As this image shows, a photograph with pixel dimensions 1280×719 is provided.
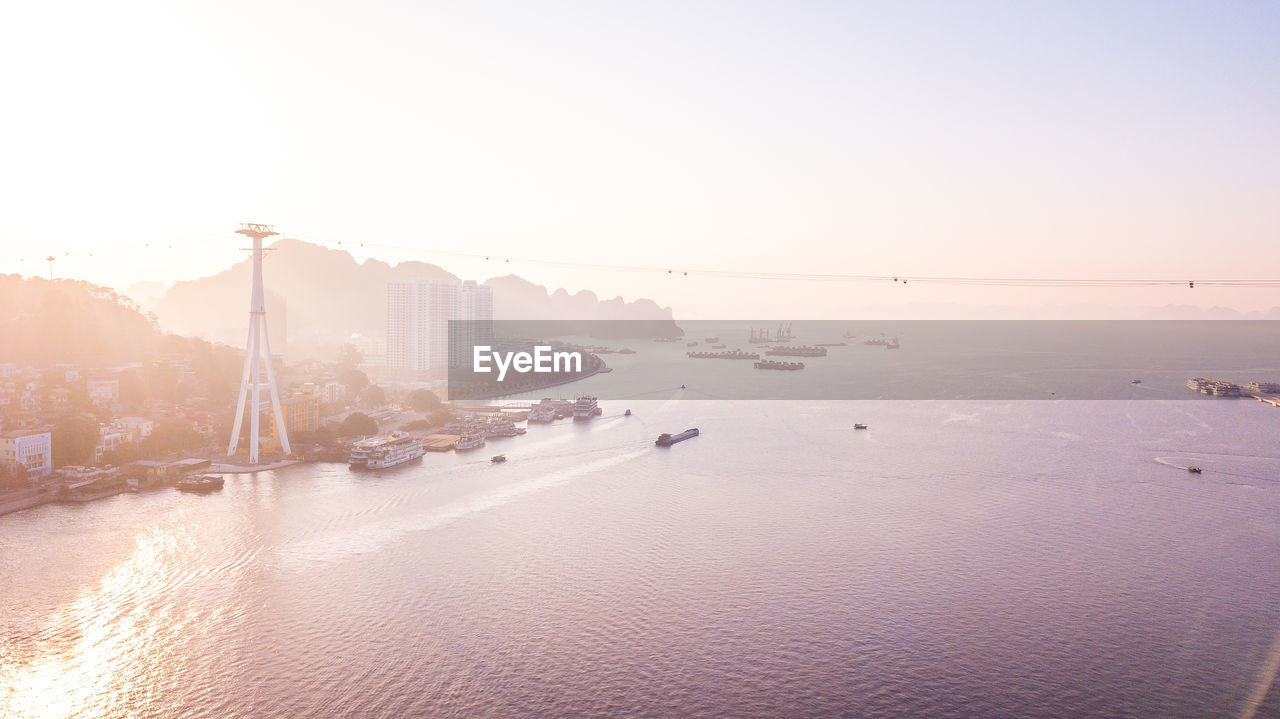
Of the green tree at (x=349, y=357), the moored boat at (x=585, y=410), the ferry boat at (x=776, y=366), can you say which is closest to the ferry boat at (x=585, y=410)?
the moored boat at (x=585, y=410)

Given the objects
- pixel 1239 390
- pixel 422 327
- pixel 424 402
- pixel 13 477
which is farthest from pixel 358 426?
pixel 1239 390

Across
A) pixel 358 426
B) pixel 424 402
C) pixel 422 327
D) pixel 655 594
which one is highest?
pixel 422 327

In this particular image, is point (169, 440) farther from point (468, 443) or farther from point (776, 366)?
point (776, 366)

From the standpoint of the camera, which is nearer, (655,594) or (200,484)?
(655,594)

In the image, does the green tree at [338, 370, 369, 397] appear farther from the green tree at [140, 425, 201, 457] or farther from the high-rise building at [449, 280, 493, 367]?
the green tree at [140, 425, 201, 457]

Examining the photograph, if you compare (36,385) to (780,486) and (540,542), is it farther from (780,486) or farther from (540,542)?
(780,486)

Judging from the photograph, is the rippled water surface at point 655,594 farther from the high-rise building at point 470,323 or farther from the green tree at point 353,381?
the high-rise building at point 470,323
